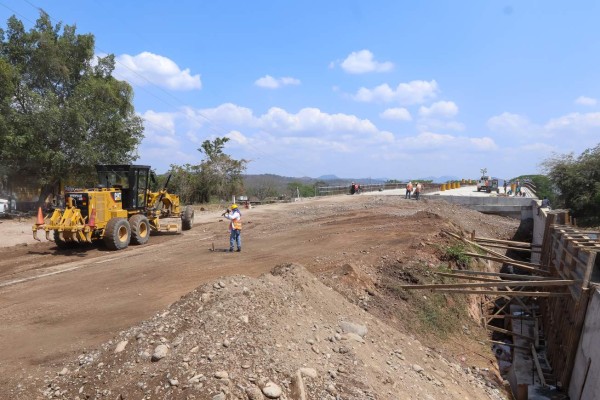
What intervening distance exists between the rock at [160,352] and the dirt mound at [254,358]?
0.01m

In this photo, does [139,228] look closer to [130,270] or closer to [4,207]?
[130,270]

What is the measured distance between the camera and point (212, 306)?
6316mm

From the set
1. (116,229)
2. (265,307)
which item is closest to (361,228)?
(116,229)

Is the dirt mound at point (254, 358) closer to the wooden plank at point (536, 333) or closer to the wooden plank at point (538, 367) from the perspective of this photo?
the wooden plank at point (538, 367)

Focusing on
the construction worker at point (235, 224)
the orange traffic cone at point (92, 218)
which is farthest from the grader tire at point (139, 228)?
the construction worker at point (235, 224)

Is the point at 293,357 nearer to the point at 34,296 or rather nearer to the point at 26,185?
the point at 34,296

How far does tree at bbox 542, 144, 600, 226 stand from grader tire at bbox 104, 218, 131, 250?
30299 mm

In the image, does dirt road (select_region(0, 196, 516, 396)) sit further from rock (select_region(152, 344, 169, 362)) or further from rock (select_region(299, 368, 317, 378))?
rock (select_region(299, 368, 317, 378))

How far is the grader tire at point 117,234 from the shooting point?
1455cm

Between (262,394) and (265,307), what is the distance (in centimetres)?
182

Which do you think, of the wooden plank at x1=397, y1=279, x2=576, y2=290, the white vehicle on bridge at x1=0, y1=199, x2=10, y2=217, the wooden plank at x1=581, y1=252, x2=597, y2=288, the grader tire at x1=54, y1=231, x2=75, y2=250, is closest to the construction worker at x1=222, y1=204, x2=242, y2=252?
the grader tire at x1=54, y1=231, x2=75, y2=250

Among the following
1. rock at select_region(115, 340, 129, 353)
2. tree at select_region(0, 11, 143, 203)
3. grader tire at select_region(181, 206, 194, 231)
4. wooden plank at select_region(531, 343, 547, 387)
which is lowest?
wooden plank at select_region(531, 343, 547, 387)

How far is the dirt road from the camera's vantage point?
283 inches

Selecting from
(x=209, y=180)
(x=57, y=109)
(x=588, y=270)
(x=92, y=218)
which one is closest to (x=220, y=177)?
(x=209, y=180)
